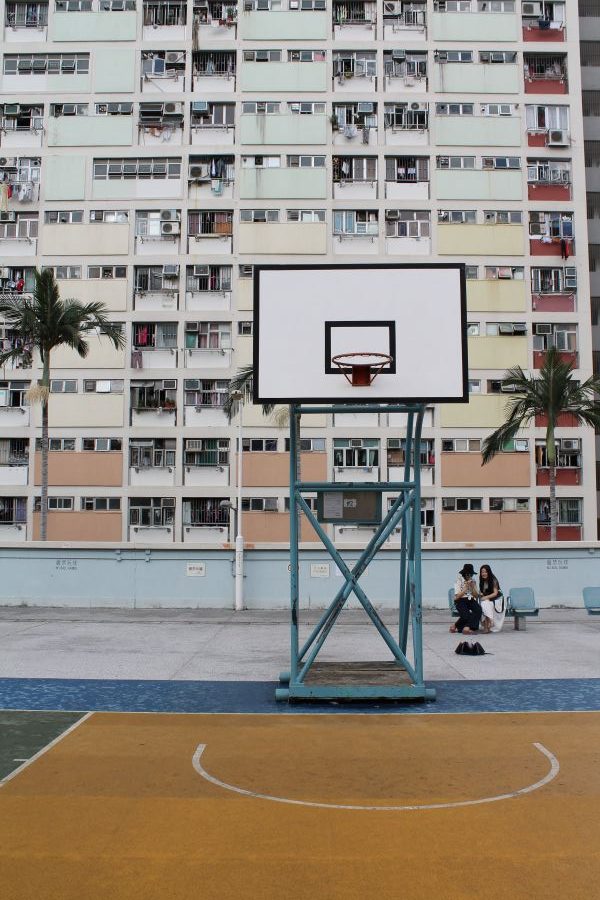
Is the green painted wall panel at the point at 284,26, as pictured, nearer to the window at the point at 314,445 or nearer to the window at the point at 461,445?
the window at the point at 314,445

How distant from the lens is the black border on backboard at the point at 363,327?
10.6 m

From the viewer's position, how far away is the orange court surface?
4.79 m

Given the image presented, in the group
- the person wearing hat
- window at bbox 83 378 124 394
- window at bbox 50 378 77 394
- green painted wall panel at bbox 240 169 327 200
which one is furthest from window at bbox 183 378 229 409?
the person wearing hat

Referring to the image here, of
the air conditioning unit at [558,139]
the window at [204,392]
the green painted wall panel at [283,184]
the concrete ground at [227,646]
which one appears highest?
the air conditioning unit at [558,139]

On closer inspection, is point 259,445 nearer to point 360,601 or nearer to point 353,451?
point 353,451

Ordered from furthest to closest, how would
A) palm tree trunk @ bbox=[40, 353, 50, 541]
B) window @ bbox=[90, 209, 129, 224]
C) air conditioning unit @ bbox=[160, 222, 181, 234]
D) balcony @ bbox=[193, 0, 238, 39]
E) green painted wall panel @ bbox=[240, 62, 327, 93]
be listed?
balcony @ bbox=[193, 0, 238, 39] → green painted wall panel @ bbox=[240, 62, 327, 93] → window @ bbox=[90, 209, 129, 224] → air conditioning unit @ bbox=[160, 222, 181, 234] → palm tree trunk @ bbox=[40, 353, 50, 541]

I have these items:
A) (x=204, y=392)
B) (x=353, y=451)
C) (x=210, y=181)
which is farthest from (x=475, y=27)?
(x=204, y=392)

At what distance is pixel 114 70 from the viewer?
39.5 m

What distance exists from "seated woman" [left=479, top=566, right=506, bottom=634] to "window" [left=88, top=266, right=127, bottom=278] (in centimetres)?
2766

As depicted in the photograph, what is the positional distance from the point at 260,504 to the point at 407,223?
1586 centimetres

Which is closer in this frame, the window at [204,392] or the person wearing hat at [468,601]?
the person wearing hat at [468,601]

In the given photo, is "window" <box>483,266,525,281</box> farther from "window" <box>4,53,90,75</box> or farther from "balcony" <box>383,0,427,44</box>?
"window" <box>4,53,90,75</box>

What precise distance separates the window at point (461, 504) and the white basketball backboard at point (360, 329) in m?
27.2

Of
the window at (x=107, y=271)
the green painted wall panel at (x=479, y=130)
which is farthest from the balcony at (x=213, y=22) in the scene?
the window at (x=107, y=271)
